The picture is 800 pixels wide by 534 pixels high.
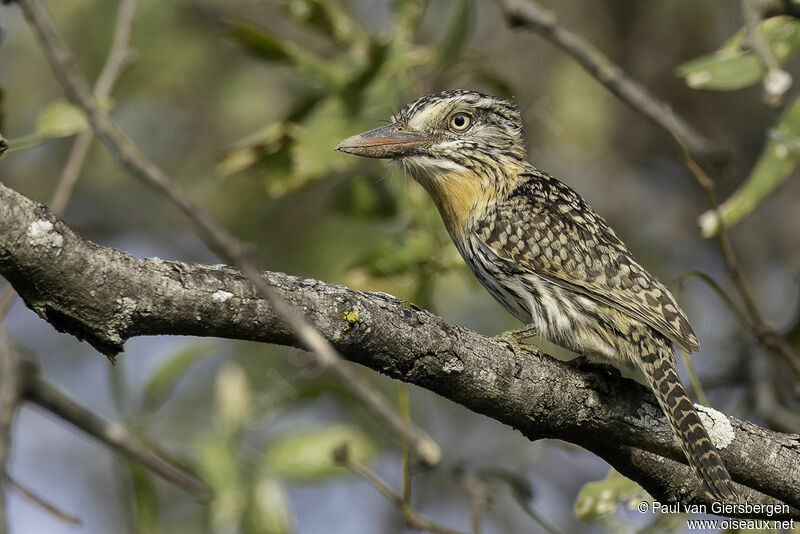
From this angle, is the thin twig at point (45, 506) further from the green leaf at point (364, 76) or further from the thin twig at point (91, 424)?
the green leaf at point (364, 76)

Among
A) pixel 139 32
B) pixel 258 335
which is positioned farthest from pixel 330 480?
pixel 139 32

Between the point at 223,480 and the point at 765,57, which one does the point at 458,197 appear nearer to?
the point at 223,480

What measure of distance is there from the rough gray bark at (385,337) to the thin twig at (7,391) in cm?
30

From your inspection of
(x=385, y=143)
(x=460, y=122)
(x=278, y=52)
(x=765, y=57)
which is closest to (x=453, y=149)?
(x=460, y=122)

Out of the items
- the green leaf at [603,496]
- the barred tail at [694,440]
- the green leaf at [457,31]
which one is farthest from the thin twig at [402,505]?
the green leaf at [457,31]

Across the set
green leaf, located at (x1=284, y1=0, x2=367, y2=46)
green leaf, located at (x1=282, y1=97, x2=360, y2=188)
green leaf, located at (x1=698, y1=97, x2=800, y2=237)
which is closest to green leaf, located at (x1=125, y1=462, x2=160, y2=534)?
green leaf, located at (x1=282, y1=97, x2=360, y2=188)

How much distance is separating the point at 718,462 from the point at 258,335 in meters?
1.47

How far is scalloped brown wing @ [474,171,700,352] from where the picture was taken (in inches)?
A: 140

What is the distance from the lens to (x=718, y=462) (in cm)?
297

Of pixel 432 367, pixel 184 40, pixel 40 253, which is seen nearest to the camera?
pixel 40 253

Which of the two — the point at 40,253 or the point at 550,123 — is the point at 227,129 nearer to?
the point at 550,123

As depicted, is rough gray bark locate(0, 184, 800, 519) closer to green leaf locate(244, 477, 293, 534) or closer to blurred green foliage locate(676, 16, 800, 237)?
blurred green foliage locate(676, 16, 800, 237)

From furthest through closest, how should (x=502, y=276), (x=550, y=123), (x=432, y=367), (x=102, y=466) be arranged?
(x=102, y=466) → (x=550, y=123) → (x=502, y=276) → (x=432, y=367)

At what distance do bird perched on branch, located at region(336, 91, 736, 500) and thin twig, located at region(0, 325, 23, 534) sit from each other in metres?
1.97
